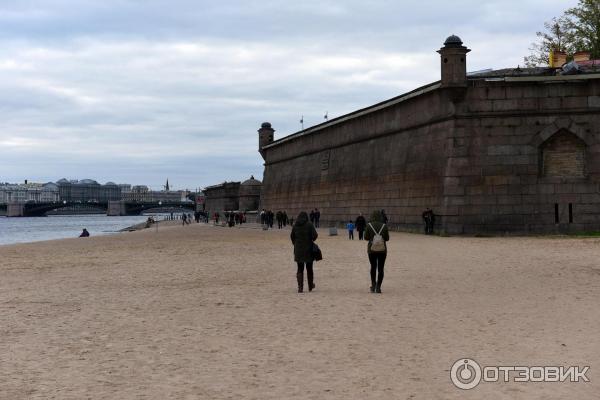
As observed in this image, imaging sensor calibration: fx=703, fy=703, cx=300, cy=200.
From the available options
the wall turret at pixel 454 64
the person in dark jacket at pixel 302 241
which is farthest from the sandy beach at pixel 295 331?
the wall turret at pixel 454 64

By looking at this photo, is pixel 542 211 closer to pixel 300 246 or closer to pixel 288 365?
pixel 300 246

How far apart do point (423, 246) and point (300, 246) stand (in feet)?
37.6

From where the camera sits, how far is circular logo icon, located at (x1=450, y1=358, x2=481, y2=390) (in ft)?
19.8

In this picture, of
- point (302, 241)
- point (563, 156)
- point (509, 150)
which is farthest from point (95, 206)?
point (302, 241)

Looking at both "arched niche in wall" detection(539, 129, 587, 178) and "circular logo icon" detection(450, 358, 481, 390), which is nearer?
"circular logo icon" detection(450, 358, 481, 390)

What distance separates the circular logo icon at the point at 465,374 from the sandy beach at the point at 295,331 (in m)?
0.08

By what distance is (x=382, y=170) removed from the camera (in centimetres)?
3572

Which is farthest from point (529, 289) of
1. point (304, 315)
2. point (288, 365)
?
point (288, 365)

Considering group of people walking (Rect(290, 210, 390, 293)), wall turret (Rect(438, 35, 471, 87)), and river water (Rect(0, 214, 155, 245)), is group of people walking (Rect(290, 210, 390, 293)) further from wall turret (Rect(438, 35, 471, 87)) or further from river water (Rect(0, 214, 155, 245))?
river water (Rect(0, 214, 155, 245))

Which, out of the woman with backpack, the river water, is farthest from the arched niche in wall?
the river water

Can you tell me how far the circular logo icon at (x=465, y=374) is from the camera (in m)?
6.04

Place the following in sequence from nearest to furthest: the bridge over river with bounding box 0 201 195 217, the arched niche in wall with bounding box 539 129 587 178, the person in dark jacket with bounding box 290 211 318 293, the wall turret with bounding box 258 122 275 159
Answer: the person in dark jacket with bounding box 290 211 318 293
the arched niche in wall with bounding box 539 129 587 178
the wall turret with bounding box 258 122 275 159
the bridge over river with bounding box 0 201 195 217

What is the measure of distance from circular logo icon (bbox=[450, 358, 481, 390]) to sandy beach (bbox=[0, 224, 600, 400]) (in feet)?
0.25

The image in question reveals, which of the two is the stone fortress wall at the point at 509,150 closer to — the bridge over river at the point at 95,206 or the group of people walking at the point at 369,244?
the group of people walking at the point at 369,244
